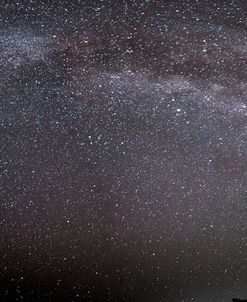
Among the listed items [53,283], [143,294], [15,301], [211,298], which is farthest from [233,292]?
[53,283]

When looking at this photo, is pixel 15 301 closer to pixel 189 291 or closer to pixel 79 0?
pixel 189 291

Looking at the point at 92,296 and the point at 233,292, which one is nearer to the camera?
the point at 233,292

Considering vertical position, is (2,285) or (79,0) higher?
(79,0)

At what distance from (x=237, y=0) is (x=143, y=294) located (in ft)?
47.9

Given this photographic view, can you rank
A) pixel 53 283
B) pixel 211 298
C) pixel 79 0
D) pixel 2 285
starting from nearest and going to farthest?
pixel 79 0 → pixel 211 298 → pixel 2 285 → pixel 53 283

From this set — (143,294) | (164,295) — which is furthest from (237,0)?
(164,295)

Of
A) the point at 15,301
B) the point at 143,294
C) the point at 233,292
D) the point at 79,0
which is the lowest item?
the point at 15,301

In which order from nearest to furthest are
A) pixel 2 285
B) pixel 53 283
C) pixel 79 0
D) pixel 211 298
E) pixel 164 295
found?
pixel 79 0, pixel 211 298, pixel 2 285, pixel 164 295, pixel 53 283

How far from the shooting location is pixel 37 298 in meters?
18.7

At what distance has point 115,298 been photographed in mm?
21297

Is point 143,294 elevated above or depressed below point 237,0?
below

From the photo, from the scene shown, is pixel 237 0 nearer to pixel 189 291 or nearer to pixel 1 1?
pixel 1 1

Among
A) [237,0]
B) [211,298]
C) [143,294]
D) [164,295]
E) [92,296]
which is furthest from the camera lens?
[92,296]

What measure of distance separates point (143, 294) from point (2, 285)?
526 centimetres
